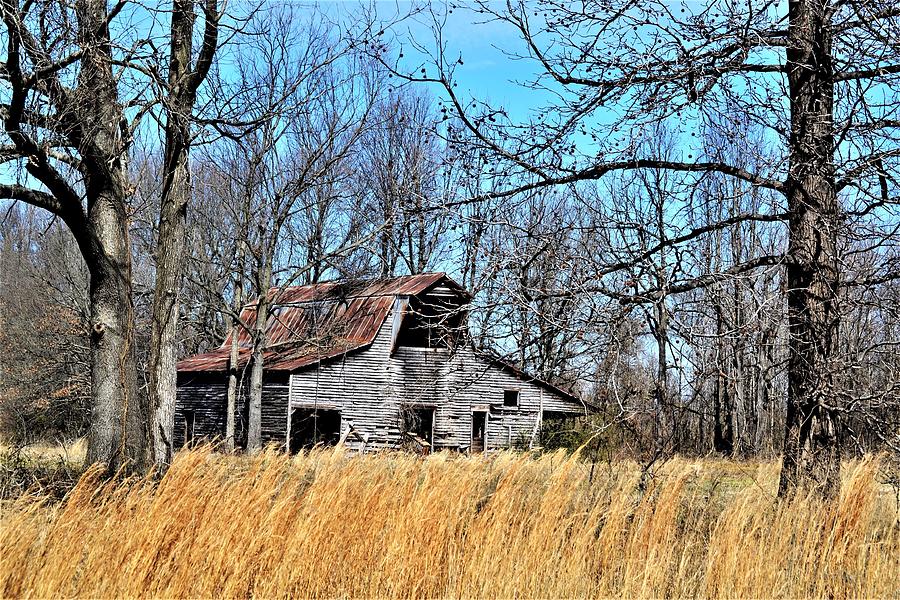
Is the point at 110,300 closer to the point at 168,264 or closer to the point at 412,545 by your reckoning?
the point at 168,264

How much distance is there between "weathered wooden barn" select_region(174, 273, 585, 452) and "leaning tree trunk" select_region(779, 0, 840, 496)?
1830 centimetres

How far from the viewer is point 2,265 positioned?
42.3 metres

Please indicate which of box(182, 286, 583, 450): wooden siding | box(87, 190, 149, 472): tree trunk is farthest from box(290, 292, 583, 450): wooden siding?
box(87, 190, 149, 472): tree trunk

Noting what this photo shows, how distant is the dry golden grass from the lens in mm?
5160

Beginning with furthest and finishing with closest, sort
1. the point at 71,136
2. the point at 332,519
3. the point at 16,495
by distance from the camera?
the point at 71,136 < the point at 16,495 < the point at 332,519

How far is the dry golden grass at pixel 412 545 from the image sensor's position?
5160 millimetres

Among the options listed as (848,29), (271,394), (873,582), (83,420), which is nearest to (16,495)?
(873,582)

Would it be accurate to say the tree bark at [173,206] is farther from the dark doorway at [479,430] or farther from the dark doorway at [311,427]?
the dark doorway at [479,430]

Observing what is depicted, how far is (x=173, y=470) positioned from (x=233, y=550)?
3.29ft

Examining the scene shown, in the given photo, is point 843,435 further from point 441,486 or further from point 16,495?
point 16,495

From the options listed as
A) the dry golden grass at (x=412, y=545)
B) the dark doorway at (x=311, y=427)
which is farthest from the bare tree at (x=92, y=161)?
the dark doorway at (x=311, y=427)

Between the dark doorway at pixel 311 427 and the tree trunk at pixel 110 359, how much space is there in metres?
17.7

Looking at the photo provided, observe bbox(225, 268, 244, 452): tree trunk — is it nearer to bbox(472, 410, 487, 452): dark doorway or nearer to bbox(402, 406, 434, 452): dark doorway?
bbox(402, 406, 434, 452): dark doorway

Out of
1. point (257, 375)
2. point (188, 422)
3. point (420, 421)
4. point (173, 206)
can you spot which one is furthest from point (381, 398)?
point (173, 206)
